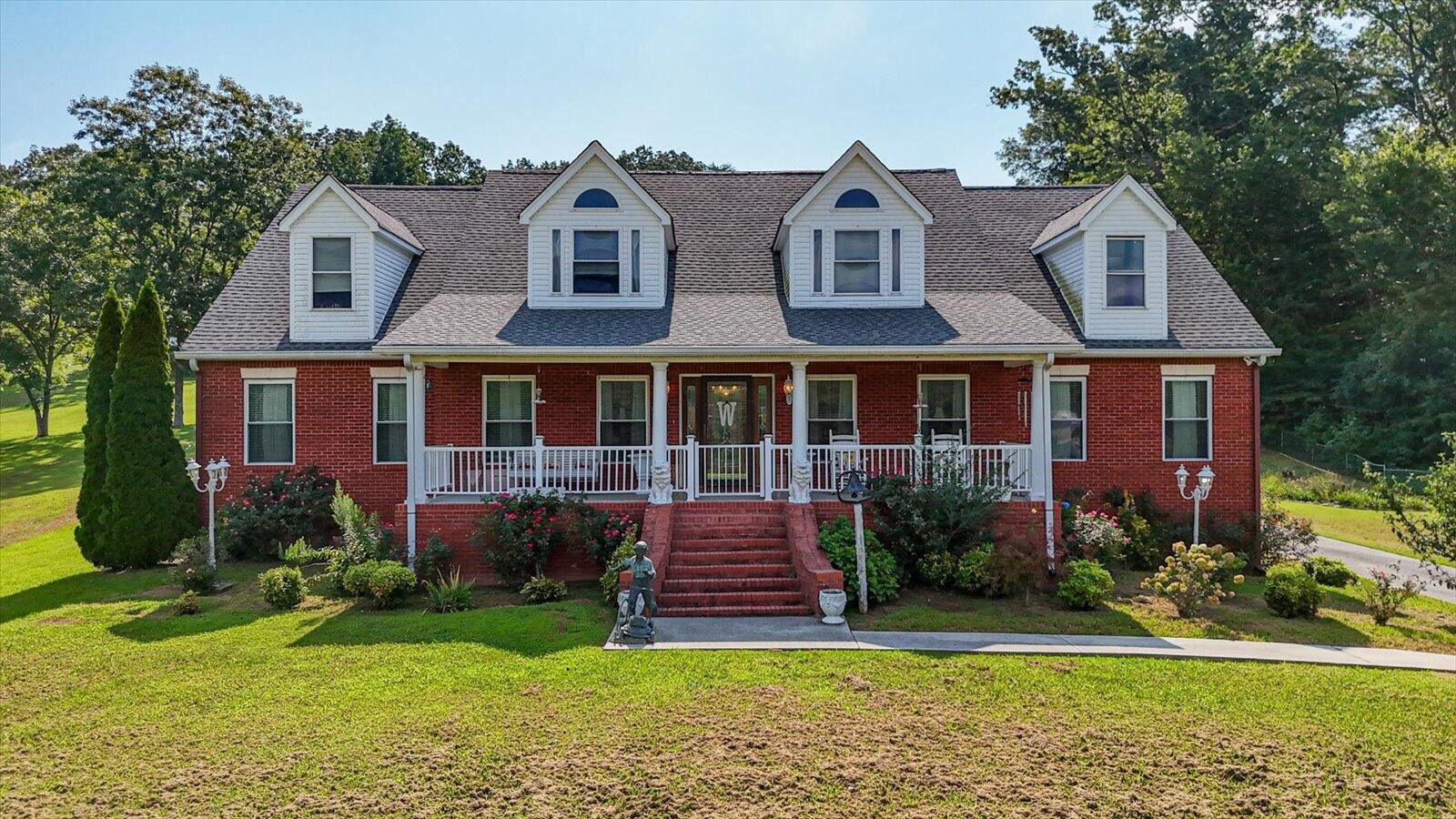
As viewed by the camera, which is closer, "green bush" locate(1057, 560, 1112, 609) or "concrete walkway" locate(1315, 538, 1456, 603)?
"green bush" locate(1057, 560, 1112, 609)

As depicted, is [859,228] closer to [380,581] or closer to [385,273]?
[385,273]

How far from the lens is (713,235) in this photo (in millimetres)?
17312

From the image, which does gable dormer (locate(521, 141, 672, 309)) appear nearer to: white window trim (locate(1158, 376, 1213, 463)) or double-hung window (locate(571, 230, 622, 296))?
double-hung window (locate(571, 230, 622, 296))

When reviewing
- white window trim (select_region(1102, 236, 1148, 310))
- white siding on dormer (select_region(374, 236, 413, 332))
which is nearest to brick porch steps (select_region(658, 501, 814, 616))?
Answer: white siding on dormer (select_region(374, 236, 413, 332))

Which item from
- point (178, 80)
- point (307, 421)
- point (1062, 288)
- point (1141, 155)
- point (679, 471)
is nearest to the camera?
point (679, 471)

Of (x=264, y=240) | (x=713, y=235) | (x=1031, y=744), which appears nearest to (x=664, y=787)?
(x=1031, y=744)

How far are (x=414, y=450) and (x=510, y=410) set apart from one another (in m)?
2.74

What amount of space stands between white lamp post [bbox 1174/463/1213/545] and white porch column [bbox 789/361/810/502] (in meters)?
6.30

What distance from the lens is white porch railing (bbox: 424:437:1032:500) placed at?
12.5 m

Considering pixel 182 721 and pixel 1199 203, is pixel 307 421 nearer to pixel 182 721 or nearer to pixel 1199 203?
pixel 182 721

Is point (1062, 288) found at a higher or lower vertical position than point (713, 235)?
lower

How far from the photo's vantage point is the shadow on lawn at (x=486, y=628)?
9062 mm

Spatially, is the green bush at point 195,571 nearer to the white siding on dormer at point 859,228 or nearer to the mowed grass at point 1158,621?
the mowed grass at point 1158,621

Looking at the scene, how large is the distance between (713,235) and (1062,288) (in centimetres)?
787
